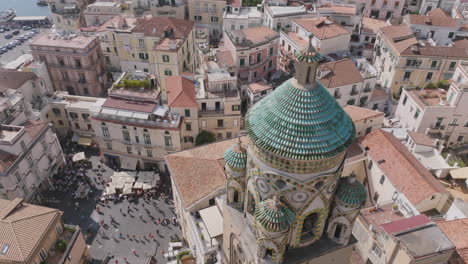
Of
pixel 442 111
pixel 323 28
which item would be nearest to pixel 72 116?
pixel 323 28

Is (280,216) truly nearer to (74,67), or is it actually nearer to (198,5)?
(74,67)

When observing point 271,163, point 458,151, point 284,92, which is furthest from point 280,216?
point 458,151

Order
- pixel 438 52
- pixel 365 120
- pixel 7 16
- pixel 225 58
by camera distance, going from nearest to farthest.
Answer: pixel 365 120
pixel 438 52
pixel 225 58
pixel 7 16

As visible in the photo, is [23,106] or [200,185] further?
[23,106]

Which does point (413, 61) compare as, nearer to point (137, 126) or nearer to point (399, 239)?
point (399, 239)

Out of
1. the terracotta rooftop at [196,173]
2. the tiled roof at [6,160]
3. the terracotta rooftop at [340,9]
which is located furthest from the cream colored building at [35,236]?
the terracotta rooftop at [340,9]
